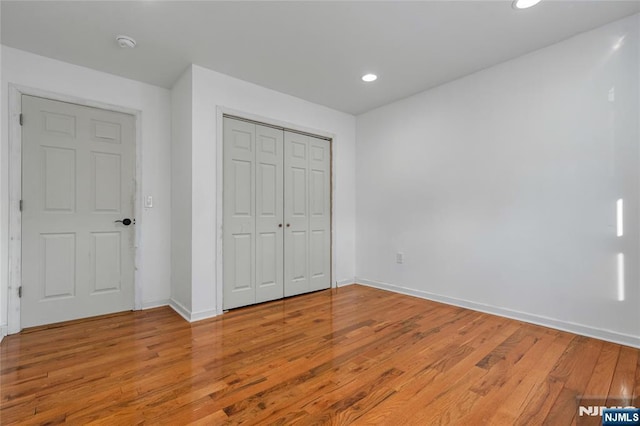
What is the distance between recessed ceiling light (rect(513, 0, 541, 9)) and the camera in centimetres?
218

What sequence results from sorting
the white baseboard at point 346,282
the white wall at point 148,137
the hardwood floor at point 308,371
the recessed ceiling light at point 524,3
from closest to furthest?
the hardwood floor at point 308,371 < the recessed ceiling light at point 524,3 < the white wall at point 148,137 < the white baseboard at point 346,282

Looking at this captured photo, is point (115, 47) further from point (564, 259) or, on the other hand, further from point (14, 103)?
point (564, 259)

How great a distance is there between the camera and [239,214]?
3.45 meters

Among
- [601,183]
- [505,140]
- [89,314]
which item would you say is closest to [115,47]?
[89,314]

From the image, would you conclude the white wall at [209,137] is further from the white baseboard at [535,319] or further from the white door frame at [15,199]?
the white baseboard at [535,319]

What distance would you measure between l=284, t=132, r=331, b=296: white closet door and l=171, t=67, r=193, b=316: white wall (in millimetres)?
1175

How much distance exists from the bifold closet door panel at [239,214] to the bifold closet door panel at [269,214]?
0.22 feet

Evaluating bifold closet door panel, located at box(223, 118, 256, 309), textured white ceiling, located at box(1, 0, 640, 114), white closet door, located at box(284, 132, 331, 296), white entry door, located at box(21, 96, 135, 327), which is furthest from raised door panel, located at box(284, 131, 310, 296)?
white entry door, located at box(21, 96, 135, 327)

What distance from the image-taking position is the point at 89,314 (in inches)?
121

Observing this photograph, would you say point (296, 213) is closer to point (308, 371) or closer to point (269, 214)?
point (269, 214)

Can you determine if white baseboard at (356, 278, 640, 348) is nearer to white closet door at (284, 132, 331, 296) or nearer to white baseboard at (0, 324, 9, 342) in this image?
white closet door at (284, 132, 331, 296)

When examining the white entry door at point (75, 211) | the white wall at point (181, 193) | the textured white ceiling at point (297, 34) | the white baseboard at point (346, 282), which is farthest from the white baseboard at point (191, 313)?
the textured white ceiling at point (297, 34)

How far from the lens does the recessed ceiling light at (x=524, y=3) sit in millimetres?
2182

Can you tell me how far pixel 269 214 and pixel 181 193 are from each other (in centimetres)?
101
